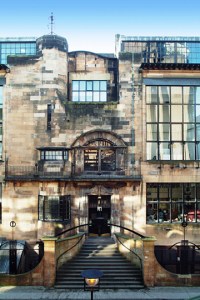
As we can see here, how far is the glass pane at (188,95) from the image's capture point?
27203mm

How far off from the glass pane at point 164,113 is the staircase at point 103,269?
389 inches

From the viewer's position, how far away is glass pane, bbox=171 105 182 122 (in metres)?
27.1

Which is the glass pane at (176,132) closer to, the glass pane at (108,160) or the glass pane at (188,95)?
the glass pane at (188,95)

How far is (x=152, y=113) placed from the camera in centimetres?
2714

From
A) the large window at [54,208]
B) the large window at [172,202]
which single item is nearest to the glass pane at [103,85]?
the large window at [172,202]

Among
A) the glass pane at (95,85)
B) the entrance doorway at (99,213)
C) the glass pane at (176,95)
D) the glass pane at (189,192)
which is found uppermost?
the glass pane at (95,85)

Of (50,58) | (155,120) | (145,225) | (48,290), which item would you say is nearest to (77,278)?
(48,290)

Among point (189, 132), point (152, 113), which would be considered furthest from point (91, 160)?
point (189, 132)

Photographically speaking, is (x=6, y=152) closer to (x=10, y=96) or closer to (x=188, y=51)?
(x=10, y=96)

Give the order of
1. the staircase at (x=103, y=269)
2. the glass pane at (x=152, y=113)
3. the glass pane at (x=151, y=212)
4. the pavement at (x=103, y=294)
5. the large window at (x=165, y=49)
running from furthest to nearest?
the large window at (x=165, y=49)
the glass pane at (x=152, y=113)
the glass pane at (x=151, y=212)
the staircase at (x=103, y=269)
the pavement at (x=103, y=294)

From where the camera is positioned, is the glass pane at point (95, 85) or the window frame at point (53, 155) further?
the glass pane at point (95, 85)

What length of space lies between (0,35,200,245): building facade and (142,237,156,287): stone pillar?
621cm

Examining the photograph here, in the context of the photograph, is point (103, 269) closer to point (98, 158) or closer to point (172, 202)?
point (172, 202)

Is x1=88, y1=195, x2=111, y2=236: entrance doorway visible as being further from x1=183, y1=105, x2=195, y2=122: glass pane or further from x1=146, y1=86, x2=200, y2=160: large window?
x1=183, y1=105, x2=195, y2=122: glass pane
